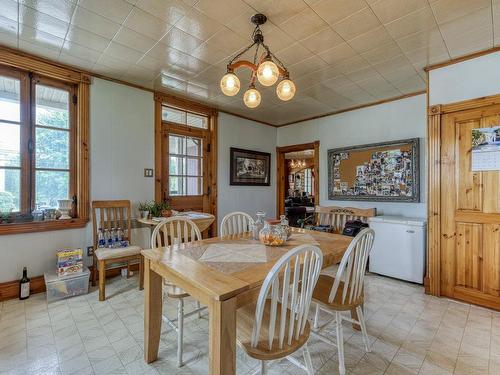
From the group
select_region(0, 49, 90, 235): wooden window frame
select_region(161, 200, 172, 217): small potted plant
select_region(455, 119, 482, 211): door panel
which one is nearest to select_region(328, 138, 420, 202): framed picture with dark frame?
select_region(455, 119, 482, 211): door panel

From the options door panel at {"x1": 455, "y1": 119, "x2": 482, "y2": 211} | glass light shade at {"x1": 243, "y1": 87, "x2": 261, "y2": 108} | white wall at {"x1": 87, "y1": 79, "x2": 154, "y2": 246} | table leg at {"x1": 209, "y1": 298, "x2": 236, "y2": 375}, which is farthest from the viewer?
white wall at {"x1": 87, "y1": 79, "x2": 154, "y2": 246}

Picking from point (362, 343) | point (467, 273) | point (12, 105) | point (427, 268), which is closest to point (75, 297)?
point (12, 105)

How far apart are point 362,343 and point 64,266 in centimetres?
288

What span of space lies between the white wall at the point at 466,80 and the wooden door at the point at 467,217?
0.17m

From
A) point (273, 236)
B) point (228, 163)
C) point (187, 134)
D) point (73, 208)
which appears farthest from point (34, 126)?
point (273, 236)

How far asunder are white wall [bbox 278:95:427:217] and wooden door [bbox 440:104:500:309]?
52 centimetres

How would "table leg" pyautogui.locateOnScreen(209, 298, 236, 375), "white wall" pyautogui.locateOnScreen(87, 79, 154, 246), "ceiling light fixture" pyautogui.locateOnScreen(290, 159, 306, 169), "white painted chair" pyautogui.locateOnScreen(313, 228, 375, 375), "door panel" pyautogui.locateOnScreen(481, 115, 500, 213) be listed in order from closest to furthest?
1. "table leg" pyautogui.locateOnScreen(209, 298, 236, 375)
2. "white painted chair" pyautogui.locateOnScreen(313, 228, 375, 375)
3. "door panel" pyautogui.locateOnScreen(481, 115, 500, 213)
4. "white wall" pyautogui.locateOnScreen(87, 79, 154, 246)
5. "ceiling light fixture" pyautogui.locateOnScreen(290, 159, 306, 169)

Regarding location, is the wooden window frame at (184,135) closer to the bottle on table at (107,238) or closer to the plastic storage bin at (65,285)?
the bottle on table at (107,238)

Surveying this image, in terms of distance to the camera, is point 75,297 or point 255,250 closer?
point 255,250

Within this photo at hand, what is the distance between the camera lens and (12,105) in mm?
2641

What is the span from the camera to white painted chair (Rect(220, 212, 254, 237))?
2.60 meters

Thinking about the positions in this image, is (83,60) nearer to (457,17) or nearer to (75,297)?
(75,297)

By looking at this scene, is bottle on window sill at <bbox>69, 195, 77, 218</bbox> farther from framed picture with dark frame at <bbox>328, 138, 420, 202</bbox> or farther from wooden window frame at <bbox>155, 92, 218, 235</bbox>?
framed picture with dark frame at <bbox>328, 138, 420, 202</bbox>

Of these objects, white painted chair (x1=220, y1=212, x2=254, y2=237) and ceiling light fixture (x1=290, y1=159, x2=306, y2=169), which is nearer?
white painted chair (x1=220, y1=212, x2=254, y2=237)
